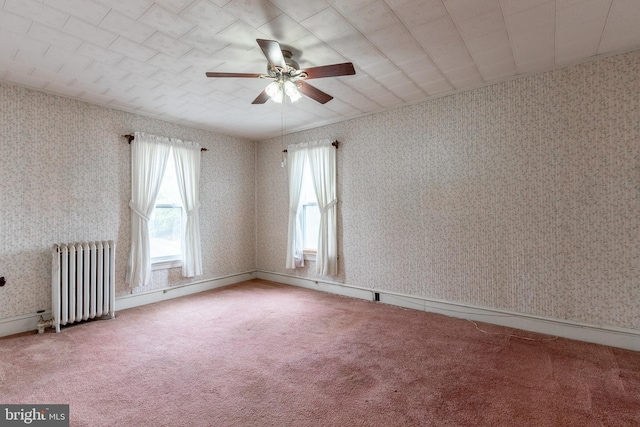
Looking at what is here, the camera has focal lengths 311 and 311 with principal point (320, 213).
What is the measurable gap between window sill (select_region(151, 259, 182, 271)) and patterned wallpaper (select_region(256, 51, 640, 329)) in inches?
98.0

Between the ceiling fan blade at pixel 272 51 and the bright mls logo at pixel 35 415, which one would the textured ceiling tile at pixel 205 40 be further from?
the bright mls logo at pixel 35 415

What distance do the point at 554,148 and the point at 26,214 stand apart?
554 cm

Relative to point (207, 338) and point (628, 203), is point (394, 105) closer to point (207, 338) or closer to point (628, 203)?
point (628, 203)

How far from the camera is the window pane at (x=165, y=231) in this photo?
451 cm

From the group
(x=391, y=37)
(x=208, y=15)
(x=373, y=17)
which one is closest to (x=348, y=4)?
(x=373, y=17)

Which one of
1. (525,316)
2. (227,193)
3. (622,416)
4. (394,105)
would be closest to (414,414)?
(622,416)

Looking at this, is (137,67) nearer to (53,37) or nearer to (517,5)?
(53,37)

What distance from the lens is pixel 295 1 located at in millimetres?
2047

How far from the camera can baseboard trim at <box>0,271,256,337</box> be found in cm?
327

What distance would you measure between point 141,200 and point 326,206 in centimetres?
258

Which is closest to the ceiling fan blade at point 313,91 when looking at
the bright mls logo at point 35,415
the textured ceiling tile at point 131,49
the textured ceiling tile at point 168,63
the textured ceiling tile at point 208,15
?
the textured ceiling tile at point 208,15

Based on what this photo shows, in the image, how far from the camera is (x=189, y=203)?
478 centimetres

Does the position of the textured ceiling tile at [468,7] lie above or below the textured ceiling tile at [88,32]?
below

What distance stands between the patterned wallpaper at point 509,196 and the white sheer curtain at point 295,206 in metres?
0.78
